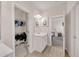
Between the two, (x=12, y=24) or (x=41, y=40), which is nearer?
(x=12, y=24)

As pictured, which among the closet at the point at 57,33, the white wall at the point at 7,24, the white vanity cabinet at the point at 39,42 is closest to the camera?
the white wall at the point at 7,24

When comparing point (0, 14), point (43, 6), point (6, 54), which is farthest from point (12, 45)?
point (43, 6)

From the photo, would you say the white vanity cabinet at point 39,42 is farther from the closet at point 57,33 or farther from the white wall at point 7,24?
the white wall at point 7,24

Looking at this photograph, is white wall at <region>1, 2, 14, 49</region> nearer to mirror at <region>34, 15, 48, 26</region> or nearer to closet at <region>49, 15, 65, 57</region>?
mirror at <region>34, 15, 48, 26</region>

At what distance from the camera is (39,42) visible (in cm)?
364

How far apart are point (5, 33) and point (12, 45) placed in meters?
0.32

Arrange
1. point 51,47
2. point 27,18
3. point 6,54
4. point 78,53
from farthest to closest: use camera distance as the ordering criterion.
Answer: point 51,47 → point 27,18 → point 78,53 → point 6,54

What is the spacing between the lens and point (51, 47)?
3734mm

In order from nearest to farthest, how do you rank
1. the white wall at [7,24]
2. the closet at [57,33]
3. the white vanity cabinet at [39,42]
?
the white wall at [7,24] → the closet at [57,33] → the white vanity cabinet at [39,42]

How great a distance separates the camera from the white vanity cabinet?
11.8 feet

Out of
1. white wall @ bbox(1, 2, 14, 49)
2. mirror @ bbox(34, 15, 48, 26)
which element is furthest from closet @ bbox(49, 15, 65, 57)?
white wall @ bbox(1, 2, 14, 49)

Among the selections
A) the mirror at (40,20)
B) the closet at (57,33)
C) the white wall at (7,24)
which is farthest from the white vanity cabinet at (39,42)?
the white wall at (7,24)

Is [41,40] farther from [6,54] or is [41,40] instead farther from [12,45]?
[6,54]

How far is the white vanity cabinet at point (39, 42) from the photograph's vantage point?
3.59 meters
